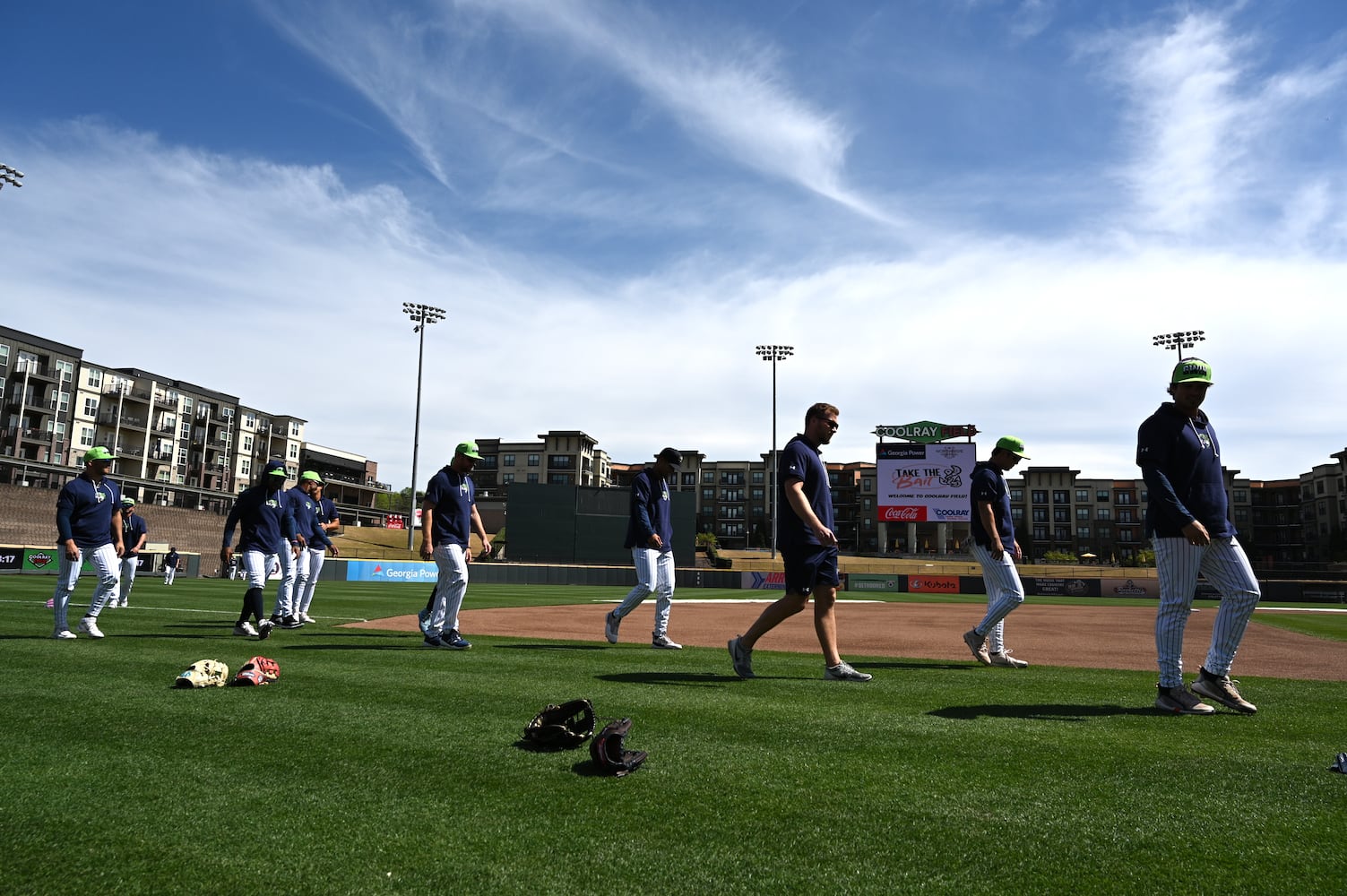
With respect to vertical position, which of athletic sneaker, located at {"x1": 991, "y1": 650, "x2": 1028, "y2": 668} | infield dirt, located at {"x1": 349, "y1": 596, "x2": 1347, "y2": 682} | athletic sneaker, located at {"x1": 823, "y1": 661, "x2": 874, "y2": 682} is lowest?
infield dirt, located at {"x1": 349, "y1": 596, "x2": 1347, "y2": 682}

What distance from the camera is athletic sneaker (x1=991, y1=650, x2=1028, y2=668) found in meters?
7.28

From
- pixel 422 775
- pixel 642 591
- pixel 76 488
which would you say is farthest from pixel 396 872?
pixel 76 488

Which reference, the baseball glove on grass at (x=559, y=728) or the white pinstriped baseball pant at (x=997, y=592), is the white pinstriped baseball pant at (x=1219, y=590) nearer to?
the white pinstriped baseball pant at (x=997, y=592)

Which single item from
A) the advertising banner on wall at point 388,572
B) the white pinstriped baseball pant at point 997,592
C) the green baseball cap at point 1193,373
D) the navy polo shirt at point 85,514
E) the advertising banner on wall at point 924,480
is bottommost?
the advertising banner on wall at point 388,572

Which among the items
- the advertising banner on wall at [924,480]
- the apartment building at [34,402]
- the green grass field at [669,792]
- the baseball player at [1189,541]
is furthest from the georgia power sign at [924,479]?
the apartment building at [34,402]

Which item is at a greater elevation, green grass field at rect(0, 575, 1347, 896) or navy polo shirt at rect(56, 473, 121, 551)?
navy polo shirt at rect(56, 473, 121, 551)

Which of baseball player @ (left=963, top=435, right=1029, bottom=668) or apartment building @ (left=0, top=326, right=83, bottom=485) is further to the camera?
apartment building @ (left=0, top=326, right=83, bottom=485)

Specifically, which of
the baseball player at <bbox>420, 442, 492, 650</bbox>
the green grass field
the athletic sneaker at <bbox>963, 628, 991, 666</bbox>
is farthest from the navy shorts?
the baseball player at <bbox>420, 442, 492, 650</bbox>

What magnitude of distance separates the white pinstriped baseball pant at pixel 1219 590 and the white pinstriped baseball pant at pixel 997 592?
201cm

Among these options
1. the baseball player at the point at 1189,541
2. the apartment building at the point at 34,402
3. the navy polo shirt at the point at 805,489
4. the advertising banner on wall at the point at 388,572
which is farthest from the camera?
the apartment building at the point at 34,402

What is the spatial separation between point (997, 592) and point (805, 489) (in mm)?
2514

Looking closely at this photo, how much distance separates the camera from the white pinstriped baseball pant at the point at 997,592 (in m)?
7.26

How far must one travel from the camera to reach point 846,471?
368 feet

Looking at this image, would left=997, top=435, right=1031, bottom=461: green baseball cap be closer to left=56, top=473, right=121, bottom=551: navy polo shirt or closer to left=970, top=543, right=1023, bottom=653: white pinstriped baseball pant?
left=970, top=543, right=1023, bottom=653: white pinstriped baseball pant
